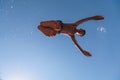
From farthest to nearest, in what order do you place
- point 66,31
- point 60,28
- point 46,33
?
1. point 66,31
2. point 60,28
3. point 46,33

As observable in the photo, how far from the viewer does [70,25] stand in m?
3.85

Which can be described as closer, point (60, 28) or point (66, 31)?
point (60, 28)

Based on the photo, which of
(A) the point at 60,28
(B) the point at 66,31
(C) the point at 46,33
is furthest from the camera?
(B) the point at 66,31

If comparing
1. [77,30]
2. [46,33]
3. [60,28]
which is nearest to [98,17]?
[77,30]

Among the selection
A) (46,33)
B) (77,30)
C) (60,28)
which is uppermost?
(77,30)

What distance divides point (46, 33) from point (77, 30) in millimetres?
844

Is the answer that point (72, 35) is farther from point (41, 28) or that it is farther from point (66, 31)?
point (41, 28)

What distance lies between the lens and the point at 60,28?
3.47 m

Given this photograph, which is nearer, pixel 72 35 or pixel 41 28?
pixel 41 28

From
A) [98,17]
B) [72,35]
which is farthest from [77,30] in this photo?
[98,17]

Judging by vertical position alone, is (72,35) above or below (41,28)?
above

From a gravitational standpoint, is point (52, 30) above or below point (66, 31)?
below

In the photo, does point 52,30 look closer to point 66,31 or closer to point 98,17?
point 66,31

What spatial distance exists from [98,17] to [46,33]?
1.06 m
